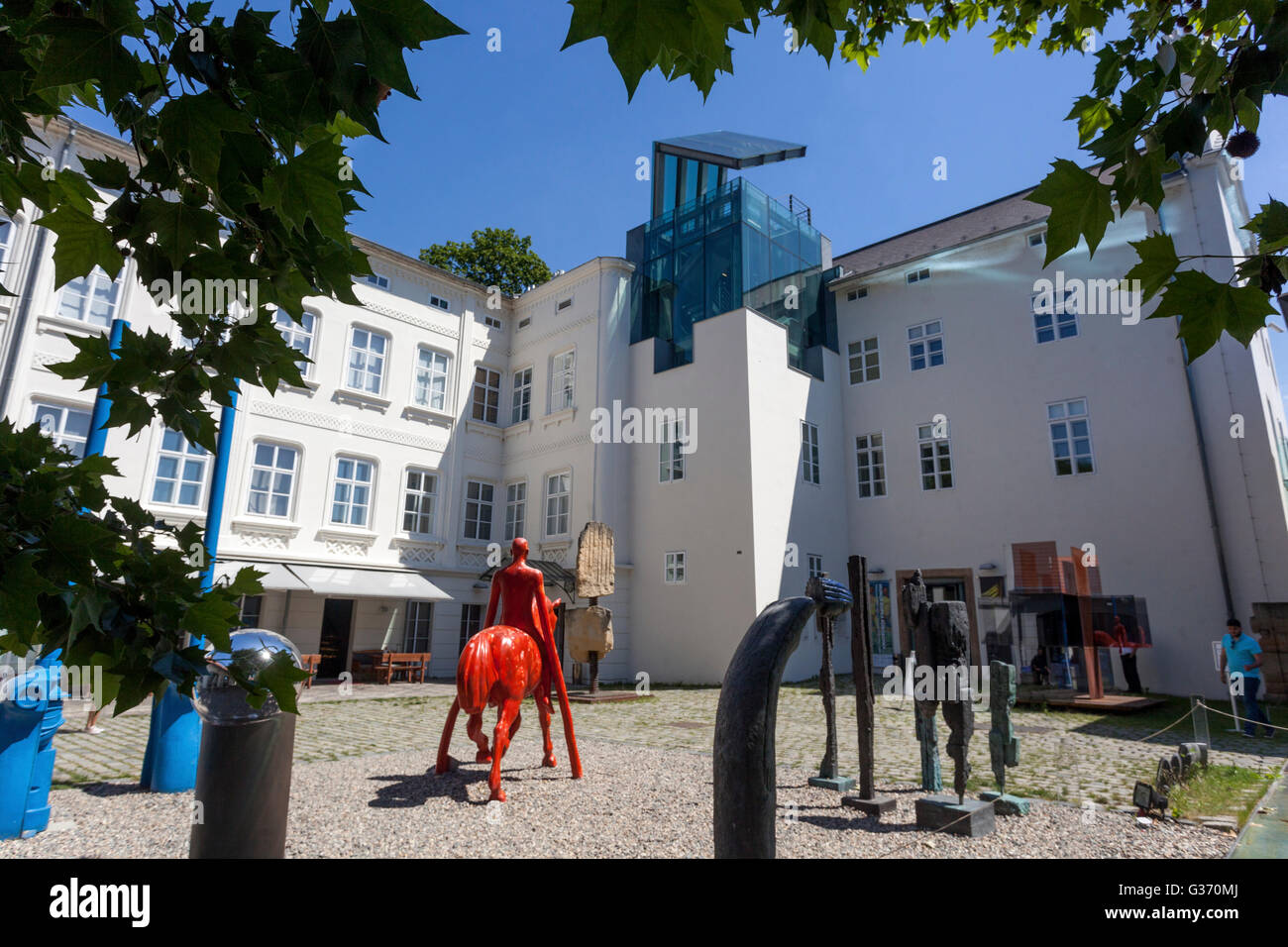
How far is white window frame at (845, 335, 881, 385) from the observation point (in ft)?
69.7

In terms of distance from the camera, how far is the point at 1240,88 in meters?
1.42

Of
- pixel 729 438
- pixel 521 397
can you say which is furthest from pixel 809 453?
pixel 521 397

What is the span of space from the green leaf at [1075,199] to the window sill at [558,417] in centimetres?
1958

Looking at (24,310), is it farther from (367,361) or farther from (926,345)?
(926,345)

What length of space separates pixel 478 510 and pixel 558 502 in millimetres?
2858

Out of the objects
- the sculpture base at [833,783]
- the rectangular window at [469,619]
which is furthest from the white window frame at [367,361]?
the sculpture base at [833,783]

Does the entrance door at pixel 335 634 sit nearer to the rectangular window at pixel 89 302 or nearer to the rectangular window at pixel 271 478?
the rectangular window at pixel 271 478

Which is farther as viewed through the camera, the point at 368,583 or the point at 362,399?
the point at 362,399

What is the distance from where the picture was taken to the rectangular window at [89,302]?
15.4m

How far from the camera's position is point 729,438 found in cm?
1838

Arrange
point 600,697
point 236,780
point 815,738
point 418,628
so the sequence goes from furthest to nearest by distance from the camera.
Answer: point 418,628 < point 600,697 < point 815,738 < point 236,780

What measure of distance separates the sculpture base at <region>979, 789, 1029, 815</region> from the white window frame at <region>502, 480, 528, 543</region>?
17109mm
